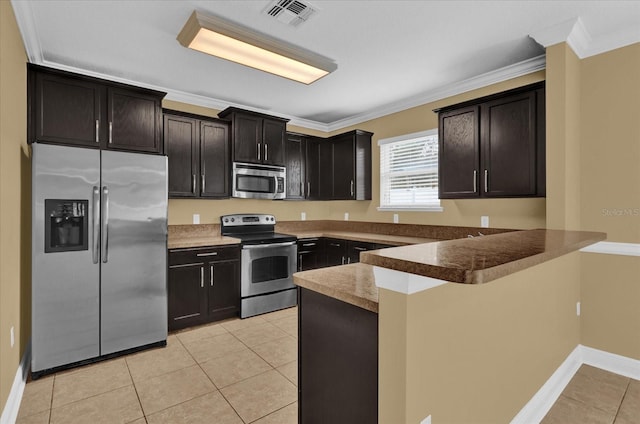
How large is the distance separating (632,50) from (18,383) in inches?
210

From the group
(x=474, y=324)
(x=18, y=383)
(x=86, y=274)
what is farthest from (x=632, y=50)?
(x=18, y=383)

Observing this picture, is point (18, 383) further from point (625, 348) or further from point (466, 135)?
point (625, 348)

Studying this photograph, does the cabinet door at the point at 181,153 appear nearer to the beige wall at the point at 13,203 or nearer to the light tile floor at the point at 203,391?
the beige wall at the point at 13,203

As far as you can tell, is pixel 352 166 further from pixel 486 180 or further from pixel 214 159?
pixel 486 180

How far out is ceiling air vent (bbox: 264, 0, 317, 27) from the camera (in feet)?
7.60


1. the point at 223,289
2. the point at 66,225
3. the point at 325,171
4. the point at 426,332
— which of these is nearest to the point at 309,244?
the point at 325,171

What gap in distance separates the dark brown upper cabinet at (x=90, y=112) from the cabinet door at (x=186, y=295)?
130 centimetres

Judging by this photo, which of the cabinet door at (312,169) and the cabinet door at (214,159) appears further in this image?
the cabinet door at (312,169)

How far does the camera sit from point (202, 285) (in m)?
3.69

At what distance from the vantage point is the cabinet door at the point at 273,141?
14.6 feet

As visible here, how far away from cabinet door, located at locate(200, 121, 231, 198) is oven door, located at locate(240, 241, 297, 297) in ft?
2.82

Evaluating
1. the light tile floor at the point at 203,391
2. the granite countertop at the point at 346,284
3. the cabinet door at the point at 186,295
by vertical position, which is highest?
the granite countertop at the point at 346,284

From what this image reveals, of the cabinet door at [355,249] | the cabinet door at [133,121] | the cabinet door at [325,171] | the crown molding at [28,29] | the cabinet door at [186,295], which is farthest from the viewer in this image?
the cabinet door at [325,171]

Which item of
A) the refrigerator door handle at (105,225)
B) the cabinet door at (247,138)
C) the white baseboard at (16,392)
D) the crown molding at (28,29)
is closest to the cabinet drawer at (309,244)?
the cabinet door at (247,138)
